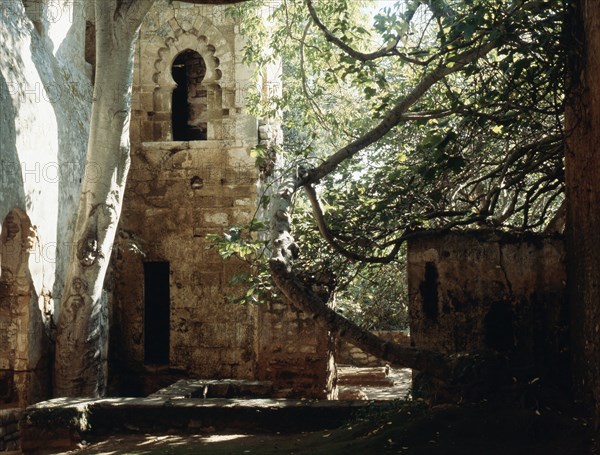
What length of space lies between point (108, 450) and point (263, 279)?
10.2 feet

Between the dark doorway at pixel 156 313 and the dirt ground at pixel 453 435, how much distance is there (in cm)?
673

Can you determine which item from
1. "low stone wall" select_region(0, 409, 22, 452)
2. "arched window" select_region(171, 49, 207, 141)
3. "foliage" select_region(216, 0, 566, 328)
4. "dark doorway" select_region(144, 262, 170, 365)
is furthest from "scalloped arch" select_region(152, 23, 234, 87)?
"low stone wall" select_region(0, 409, 22, 452)

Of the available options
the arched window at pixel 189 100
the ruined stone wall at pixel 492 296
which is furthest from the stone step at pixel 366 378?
the ruined stone wall at pixel 492 296

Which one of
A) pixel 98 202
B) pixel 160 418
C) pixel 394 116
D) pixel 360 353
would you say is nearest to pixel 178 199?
pixel 98 202

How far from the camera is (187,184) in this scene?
39.4 feet

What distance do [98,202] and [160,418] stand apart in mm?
2952

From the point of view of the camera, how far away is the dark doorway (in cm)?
1228

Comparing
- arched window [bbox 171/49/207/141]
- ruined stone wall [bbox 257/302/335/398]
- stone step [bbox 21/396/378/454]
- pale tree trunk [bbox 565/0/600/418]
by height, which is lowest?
stone step [bbox 21/396/378/454]

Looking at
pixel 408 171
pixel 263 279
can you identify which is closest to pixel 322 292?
pixel 263 279

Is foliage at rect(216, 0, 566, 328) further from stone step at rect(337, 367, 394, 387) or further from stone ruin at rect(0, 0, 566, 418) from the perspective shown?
stone step at rect(337, 367, 394, 387)

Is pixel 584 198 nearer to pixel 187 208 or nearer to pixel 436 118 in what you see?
pixel 436 118

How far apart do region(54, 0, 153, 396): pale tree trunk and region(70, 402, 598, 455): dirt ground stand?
353 centimetres

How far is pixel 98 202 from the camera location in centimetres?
867

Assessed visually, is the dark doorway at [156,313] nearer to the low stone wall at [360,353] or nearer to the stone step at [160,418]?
the low stone wall at [360,353]
